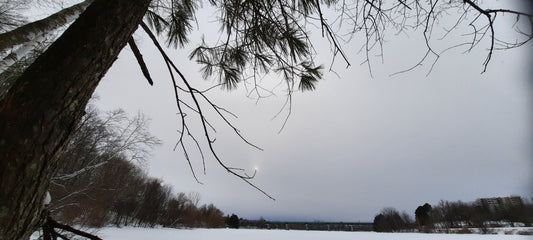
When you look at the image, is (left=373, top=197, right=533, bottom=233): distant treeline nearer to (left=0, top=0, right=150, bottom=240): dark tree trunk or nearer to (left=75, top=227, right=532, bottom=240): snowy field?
(left=75, top=227, right=532, bottom=240): snowy field

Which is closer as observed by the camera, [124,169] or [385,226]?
[124,169]

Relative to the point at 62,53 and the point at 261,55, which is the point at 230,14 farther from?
the point at 62,53

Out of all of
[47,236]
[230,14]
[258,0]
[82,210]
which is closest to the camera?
[47,236]

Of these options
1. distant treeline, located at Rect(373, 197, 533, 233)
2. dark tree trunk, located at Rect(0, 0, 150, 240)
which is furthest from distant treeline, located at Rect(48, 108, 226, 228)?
distant treeline, located at Rect(373, 197, 533, 233)

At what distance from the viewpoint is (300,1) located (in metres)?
1.71

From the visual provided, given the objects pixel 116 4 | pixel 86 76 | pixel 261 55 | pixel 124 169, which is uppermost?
pixel 124 169

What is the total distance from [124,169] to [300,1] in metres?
16.9

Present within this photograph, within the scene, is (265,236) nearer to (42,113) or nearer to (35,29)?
(35,29)

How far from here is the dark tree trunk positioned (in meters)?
0.47

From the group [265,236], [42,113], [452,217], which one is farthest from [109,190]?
[452,217]

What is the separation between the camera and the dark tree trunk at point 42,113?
470mm

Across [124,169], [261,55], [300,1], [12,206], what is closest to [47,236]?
[12,206]

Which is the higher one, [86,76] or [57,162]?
[86,76]

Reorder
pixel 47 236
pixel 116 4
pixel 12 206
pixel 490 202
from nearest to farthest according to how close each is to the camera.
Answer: pixel 12 206 < pixel 47 236 < pixel 116 4 < pixel 490 202
